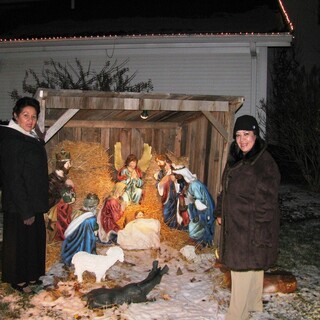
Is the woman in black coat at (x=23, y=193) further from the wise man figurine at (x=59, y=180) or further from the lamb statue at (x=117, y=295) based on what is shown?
the wise man figurine at (x=59, y=180)

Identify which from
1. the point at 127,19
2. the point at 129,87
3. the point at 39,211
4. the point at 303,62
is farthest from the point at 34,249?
the point at 303,62

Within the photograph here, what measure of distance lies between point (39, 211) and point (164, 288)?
5.52 feet

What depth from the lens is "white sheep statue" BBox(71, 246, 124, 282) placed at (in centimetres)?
470

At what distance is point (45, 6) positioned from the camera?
15.2 meters

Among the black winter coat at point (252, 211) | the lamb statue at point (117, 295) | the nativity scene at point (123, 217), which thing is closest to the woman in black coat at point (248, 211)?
the black winter coat at point (252, 211)

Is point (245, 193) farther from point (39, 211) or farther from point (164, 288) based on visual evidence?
point (39, 211)

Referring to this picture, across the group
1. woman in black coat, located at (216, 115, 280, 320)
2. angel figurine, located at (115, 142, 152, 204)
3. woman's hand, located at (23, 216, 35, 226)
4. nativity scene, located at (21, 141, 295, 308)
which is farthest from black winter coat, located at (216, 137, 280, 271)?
angel figurine, located at (115, 142, 152, 204)

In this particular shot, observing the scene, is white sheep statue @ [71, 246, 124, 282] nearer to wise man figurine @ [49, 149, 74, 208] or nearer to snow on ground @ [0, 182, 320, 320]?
snow on ground @ [0, 182, 320, 320]

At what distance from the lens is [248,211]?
3.39 meters

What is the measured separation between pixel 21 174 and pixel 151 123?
4.02m

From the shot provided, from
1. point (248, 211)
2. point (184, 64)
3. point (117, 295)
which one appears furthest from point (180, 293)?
point (184, 64)

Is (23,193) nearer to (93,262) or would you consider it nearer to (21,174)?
(21,174)

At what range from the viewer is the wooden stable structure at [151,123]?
5152 millimetres

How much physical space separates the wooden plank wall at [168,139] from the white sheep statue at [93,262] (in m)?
2.39
